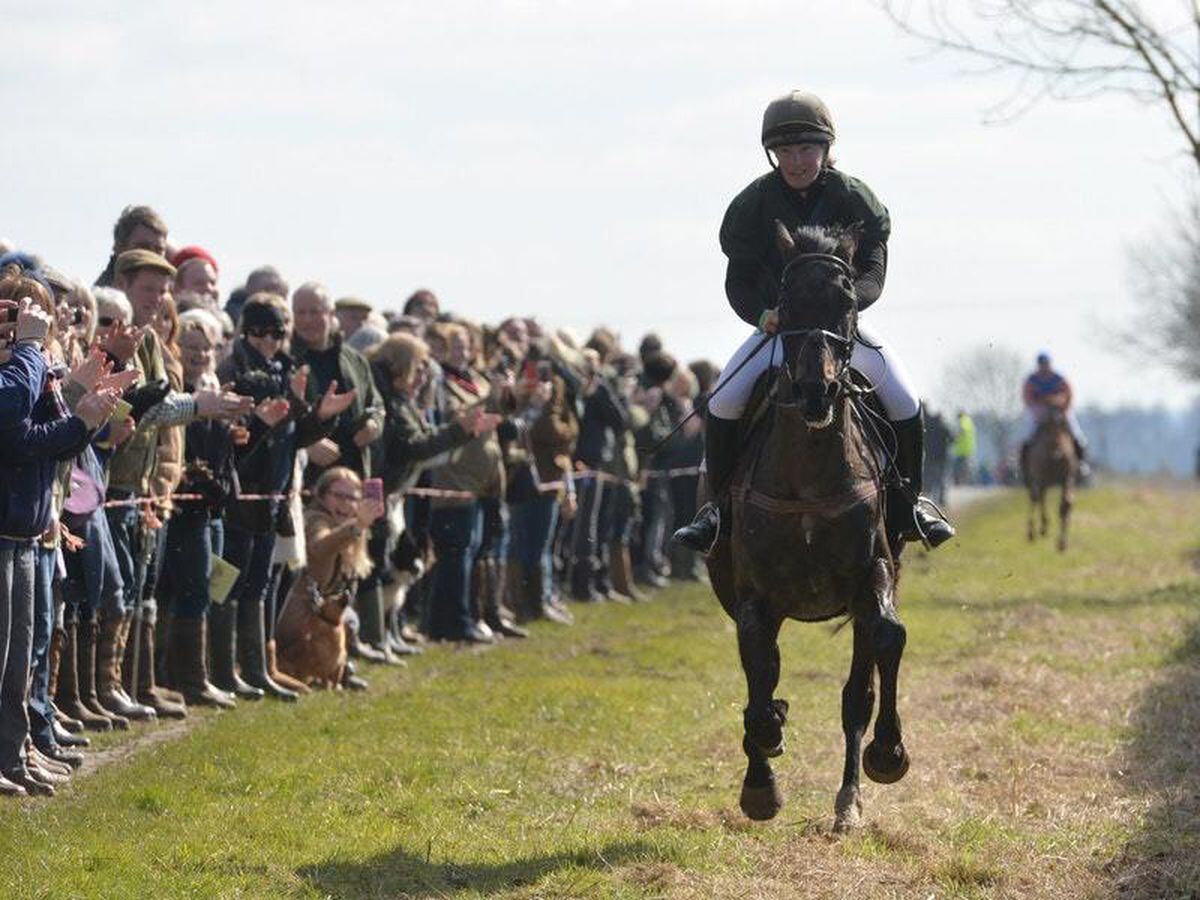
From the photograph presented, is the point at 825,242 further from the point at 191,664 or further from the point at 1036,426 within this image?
the point at 1036,426

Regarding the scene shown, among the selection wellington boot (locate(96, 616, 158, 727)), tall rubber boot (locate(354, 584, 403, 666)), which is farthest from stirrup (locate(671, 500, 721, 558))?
tall rubber boot (locate(354, 584, 403, 666))

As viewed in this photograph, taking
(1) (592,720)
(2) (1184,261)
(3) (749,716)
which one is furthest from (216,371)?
(2) (1184,261)

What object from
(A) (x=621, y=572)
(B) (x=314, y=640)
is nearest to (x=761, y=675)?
(B) (x=314, y=640)

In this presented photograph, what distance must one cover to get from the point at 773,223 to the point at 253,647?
5.51m

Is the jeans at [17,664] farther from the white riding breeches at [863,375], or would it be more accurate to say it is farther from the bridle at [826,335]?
the bridle at [826,335]

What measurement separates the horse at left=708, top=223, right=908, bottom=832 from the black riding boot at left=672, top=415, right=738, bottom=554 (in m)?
0.16

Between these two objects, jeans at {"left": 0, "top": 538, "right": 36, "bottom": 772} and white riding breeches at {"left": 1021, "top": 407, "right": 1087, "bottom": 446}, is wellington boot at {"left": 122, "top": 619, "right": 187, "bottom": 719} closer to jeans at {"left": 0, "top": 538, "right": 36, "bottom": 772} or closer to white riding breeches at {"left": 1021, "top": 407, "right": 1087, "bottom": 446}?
jeans at {"left": 0, "top": 538, "right": 36, "bottom": 772}

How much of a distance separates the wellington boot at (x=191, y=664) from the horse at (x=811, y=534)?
15.2 feet

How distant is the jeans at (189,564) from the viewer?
47.3ft

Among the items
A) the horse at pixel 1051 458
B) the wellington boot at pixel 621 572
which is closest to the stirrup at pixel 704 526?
the wellington boot at pixel 621 572

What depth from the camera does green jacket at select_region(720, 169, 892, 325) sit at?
11.3 metres

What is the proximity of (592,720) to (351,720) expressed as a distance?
1442 mm

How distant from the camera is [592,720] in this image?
14477 millimetres

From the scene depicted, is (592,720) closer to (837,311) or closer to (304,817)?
(304,817)
